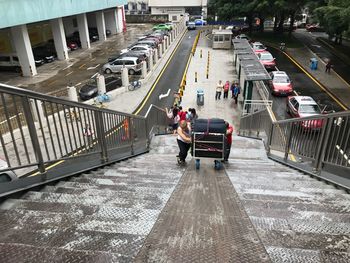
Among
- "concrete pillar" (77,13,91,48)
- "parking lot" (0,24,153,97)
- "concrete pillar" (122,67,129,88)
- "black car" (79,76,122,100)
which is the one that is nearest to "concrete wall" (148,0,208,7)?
"parking lot" (0,24,153,97)

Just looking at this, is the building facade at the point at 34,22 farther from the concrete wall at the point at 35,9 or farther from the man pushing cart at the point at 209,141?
the man pushing cart at the point at 209,141

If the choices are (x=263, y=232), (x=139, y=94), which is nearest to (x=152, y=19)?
(x=139, y=94)

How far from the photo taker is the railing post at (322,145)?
5.51 m

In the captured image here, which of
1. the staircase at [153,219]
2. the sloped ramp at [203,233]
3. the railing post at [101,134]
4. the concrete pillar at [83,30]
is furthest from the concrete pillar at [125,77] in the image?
the sloped ramp at [203,233]

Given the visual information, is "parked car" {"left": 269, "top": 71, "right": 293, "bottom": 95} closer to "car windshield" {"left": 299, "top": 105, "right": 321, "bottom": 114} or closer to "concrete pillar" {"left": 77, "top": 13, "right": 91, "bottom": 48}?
"car windshield" {"left": 299, "top": 105, "right": 321, "bottom": 114}

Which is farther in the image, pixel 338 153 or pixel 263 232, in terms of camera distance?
pixel 338 153

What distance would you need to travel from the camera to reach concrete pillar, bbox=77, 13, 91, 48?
124ft

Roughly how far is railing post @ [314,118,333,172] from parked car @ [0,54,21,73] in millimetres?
29364

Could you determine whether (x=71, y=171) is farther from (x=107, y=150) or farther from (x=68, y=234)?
(x=68, y=234)

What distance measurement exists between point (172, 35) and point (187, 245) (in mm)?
41715

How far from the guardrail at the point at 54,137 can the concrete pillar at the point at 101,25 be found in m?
38.7

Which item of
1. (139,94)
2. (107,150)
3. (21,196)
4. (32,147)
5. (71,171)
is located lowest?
(139,94)

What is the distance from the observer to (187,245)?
3.00 meters

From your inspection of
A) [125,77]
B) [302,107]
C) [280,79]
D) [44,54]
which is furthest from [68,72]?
[302,107]
